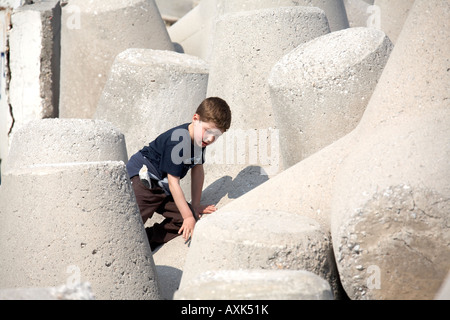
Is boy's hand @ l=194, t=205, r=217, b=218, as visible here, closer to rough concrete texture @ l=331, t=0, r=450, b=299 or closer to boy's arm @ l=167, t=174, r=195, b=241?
boy's arm @ l=167, t=174, r=195, b=241

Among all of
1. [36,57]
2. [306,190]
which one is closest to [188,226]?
[306,190]

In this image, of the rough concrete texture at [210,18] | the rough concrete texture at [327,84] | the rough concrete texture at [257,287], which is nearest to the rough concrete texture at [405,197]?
the rough concrete texture at [257,287]

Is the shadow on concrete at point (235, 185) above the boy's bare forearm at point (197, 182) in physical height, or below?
below

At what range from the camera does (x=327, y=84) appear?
2451mm

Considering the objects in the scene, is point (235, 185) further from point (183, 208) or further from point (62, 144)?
point (62, 144)

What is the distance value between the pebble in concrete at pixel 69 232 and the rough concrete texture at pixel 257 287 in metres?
0.54

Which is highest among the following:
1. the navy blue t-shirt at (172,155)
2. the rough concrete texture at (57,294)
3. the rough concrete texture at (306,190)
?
the rough concrete texture at (57,294)

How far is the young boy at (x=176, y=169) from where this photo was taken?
→ 256 cm

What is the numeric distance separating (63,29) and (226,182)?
6.12ft

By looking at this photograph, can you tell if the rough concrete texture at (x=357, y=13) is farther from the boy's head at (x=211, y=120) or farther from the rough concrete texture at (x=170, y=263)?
the rough concrete texture at (x=170, y=263)

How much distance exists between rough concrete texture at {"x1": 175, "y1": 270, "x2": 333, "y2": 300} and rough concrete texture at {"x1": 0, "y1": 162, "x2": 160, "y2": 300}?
0.54 m

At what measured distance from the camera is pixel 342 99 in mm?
2465

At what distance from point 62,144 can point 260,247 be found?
45.0 inches
